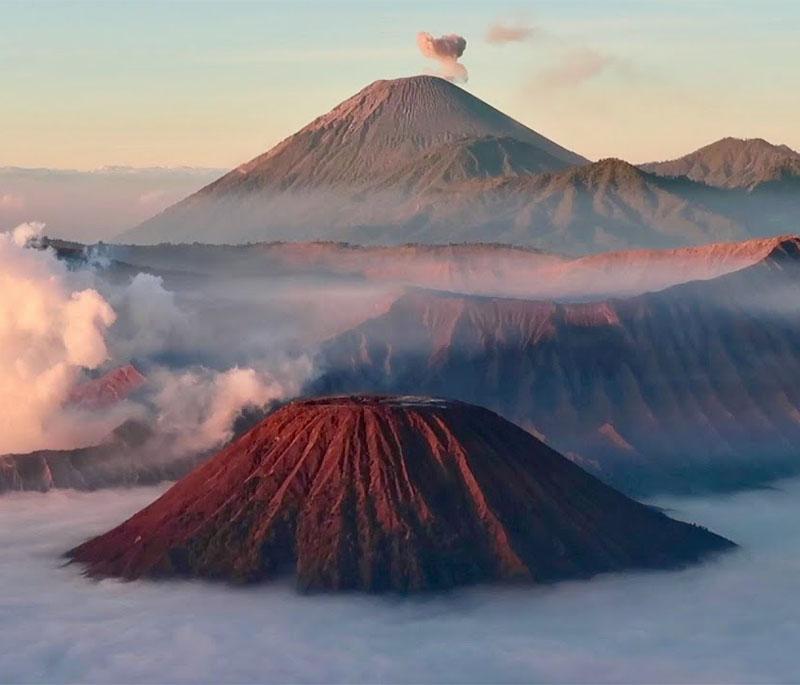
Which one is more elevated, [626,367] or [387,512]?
[626,367]

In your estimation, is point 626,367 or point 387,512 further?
point 626,367

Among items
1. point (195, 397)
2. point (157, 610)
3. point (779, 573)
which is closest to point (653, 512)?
point (779, 573)

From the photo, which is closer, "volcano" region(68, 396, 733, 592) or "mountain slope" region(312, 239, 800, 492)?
"volcano" region(68, 396, 733, 592)

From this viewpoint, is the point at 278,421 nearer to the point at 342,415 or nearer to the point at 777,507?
the point at 342,415

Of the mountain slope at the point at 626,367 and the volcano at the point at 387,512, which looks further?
the mountain slope at the point at 626,367
